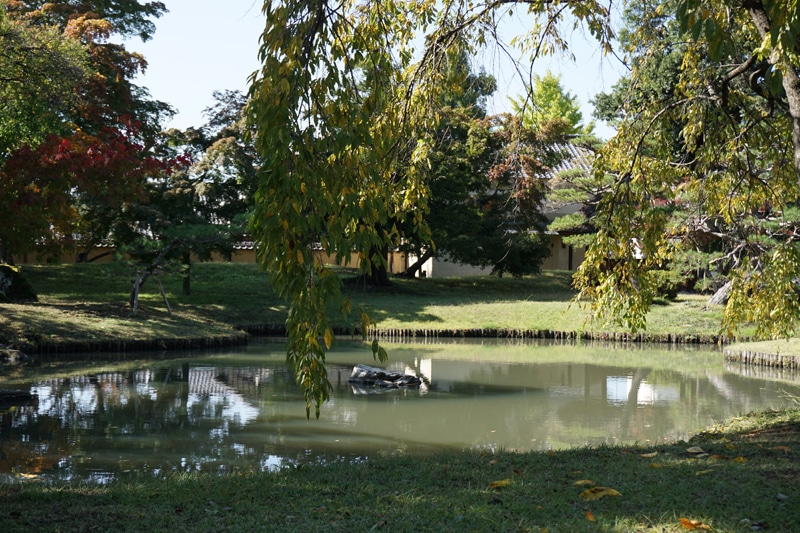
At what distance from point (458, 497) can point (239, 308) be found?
53.3ft

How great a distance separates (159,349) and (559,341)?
8770mm

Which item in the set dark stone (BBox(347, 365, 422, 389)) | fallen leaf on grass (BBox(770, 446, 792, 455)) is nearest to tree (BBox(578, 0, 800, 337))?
fallen leaf on grass (BBox(770, 446, 792, 455))

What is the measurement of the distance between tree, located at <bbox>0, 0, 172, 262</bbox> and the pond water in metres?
3.74

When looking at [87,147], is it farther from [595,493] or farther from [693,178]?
[595,493]

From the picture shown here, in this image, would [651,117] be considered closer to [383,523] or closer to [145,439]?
[383,523]

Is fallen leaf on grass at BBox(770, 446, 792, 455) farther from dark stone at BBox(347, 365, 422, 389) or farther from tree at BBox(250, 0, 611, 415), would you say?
dark stone at BBox(347, 365, 422, 389)

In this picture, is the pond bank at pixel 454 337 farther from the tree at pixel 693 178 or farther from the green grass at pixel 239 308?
the tree at pixel 693 178

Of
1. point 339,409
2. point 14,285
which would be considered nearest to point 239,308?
point 14,285

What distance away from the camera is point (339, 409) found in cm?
968

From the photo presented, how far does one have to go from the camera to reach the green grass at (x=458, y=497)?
4082mm

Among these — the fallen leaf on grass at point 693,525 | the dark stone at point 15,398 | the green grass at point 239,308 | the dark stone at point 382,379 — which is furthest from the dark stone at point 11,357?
the fallen leaf on grass at point 693,525

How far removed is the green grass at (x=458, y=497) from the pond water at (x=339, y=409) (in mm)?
1385

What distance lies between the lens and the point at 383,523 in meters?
4.11

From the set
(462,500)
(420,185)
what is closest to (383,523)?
(462,500)
